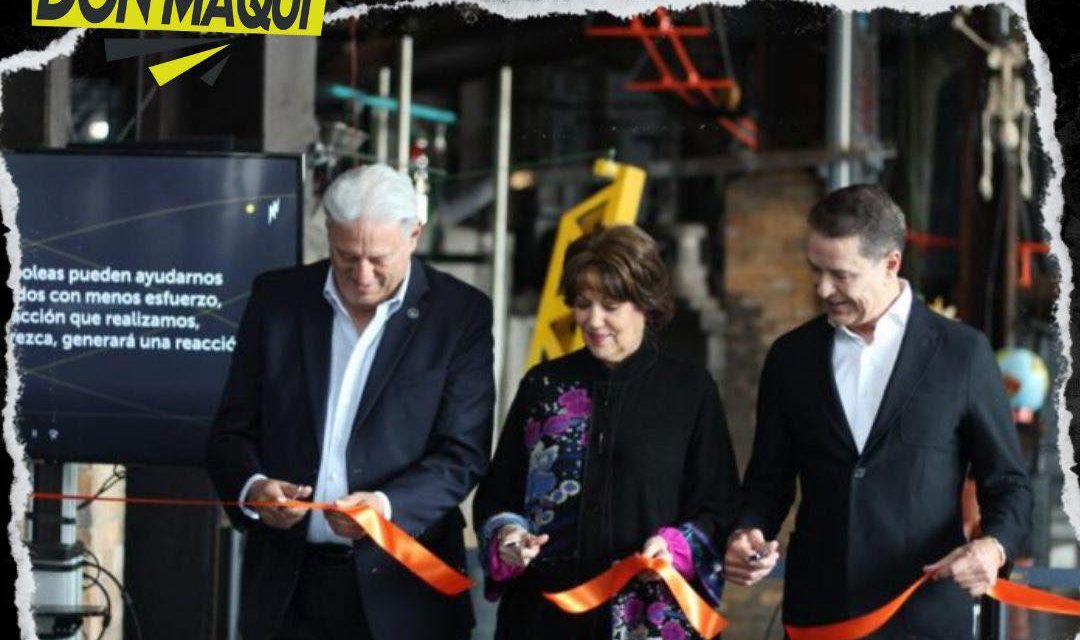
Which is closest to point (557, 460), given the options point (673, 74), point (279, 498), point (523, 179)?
point (279, 498)

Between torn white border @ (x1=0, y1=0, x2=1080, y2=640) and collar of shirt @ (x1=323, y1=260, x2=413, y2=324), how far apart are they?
3.73 feet

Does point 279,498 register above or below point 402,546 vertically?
above

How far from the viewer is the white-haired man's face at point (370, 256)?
4125mm

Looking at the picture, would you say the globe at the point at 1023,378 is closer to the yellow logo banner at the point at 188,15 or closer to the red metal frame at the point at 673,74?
the red metal frame at the point at 673,74

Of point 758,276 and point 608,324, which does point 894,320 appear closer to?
point 608,324

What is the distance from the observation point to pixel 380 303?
4254 millimetres

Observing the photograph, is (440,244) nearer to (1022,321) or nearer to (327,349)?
(1022,321)

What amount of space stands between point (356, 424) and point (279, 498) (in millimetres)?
244

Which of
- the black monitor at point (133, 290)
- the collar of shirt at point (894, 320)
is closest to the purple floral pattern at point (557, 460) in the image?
the collar of shirt at point (894, 320)

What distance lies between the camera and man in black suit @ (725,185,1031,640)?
400 cm

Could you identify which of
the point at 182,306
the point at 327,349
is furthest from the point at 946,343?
the point at 182,306

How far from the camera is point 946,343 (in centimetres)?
408

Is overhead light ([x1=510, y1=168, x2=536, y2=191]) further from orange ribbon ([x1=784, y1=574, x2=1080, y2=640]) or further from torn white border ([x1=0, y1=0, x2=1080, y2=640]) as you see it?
orange ribbon ([x1=784, y1=574, x2=1080, y2=640])

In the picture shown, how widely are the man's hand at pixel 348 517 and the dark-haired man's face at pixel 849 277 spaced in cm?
100
